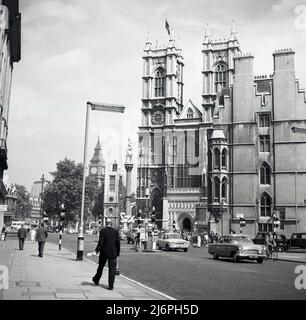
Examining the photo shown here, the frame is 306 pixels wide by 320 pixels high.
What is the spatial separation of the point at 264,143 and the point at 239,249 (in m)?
32.8

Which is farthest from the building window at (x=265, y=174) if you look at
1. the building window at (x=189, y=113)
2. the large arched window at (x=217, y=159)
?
the building window at (x=189, y=113)

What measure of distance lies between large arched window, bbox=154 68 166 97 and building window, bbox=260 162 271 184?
123 feet

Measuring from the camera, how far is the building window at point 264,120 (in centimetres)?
5244

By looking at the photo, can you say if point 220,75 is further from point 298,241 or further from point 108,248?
point 108,248

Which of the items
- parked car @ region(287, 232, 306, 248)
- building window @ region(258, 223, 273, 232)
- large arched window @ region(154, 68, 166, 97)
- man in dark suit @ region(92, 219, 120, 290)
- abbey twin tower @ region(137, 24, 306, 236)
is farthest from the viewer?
large arched window @ region(154, 68, 166, 97)

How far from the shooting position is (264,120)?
5256cm

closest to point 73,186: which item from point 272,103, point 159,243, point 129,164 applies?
point 129,164

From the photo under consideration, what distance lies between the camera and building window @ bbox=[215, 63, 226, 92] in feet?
280

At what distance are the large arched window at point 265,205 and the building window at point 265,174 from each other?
1642 mm

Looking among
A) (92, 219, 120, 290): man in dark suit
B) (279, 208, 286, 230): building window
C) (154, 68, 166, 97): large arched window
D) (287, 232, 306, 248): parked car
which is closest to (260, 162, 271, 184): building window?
(279, 208, 286, 230): building window

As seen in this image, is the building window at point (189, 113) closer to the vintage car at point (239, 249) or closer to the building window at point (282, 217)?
the building window at point (282, 217)

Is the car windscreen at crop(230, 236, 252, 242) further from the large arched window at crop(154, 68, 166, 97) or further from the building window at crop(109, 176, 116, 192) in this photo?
the building window at crop(109, 176, 116, 192)

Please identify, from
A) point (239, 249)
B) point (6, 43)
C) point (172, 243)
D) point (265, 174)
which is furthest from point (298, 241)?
point (6, 43)
